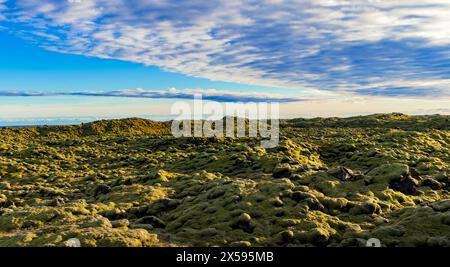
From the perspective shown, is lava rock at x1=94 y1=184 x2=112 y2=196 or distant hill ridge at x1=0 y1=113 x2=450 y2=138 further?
distant hill ridge at x1=0 y1=113 x2=450 y2=138

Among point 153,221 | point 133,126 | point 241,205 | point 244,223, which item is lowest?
point 153,221

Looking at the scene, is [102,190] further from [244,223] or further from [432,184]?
[432,184]

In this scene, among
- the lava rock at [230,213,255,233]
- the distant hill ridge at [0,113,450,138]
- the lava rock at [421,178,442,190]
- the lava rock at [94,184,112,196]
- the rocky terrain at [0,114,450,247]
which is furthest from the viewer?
the distant hill ridge at [0,113,450,138]

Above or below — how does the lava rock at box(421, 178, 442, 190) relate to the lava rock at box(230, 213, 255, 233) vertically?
above

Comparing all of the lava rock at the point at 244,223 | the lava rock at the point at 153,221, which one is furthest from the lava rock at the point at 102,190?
the lava rock at the point at 244,223

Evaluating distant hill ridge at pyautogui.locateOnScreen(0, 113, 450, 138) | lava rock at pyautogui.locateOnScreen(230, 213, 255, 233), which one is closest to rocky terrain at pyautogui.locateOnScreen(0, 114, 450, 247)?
lava rock at pyautogui.locateOnScreen(230, 213, 255, 233)

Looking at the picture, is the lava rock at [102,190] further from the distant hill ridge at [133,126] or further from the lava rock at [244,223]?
the distant hill ridge at [133,126]

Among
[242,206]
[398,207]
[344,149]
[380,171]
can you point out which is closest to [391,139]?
[344,149]

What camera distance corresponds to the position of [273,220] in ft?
83.8

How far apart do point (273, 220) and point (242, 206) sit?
2.94 meters

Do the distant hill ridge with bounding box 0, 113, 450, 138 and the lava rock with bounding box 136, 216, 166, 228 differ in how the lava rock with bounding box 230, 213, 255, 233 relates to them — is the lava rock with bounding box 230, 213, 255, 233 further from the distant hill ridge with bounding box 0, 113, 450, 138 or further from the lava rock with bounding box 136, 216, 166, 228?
the distant hill ridge with bounding box 0, 113, 450, 138

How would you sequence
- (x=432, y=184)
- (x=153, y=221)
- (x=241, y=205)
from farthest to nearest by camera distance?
(x=432, y=184)
(x=241, y=205)
(x=153, y=221)

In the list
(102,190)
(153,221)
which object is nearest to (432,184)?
(153,221)
